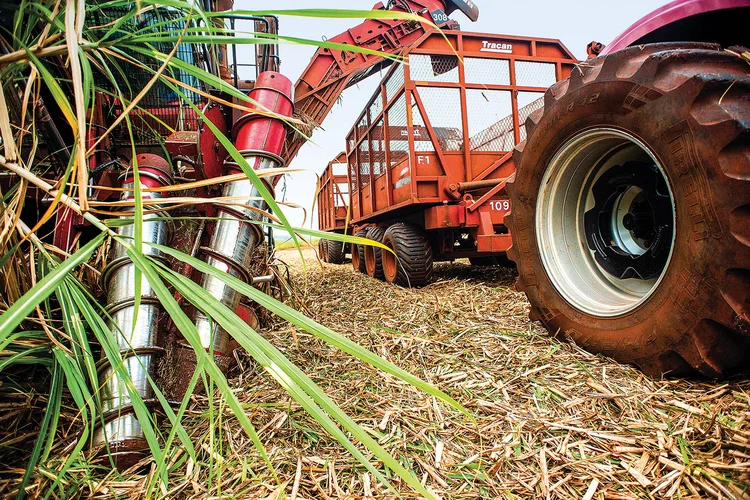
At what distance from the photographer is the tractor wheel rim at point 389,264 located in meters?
4.54

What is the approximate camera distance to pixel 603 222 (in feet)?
6.30

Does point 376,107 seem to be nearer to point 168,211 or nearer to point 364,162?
point 364,162

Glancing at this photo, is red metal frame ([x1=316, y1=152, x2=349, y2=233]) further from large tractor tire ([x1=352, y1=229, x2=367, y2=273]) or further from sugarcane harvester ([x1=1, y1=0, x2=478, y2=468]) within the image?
sugarcane harvester ([x1=1, y1=0, x2=478, y2=468])

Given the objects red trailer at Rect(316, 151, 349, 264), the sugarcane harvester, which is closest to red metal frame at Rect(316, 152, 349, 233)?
red trailer at Rect(316, 151, 349, 264)

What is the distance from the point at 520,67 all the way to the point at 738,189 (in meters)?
3.49

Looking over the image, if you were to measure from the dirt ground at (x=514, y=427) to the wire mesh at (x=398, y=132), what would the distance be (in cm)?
265

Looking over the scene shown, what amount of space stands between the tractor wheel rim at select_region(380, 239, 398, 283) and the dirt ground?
8.29ft

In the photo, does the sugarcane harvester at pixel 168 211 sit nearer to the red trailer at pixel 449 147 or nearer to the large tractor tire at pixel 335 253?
the red trailer at pixel 449 147

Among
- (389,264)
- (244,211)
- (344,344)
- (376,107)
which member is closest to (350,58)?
(376,107)

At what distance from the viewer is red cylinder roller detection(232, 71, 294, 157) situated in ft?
6.23

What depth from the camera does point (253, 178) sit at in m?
0.70

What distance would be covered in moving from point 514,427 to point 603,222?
1.11m

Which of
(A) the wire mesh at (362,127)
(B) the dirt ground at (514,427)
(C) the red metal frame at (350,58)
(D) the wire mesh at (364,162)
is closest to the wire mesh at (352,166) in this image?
(D) the wire mesh at (364,162)

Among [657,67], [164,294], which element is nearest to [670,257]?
[657,67]
